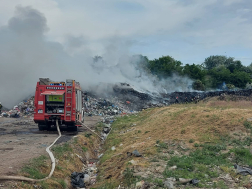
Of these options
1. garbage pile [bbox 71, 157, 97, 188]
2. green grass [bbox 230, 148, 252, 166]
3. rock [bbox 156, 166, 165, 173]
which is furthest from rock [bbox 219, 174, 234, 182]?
garbage pile [bbox 71, 157, 97, 188]

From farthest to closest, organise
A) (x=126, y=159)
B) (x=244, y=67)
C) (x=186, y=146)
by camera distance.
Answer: (x=244, y=67) → (x=186, y=146) → (x=126, y=159)

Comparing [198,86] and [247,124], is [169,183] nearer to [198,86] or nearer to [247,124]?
[247,124]

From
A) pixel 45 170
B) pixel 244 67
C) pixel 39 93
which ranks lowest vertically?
pixel 45 170

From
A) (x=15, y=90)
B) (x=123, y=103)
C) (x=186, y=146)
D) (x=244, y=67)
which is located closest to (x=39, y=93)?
(x=186, y=146)

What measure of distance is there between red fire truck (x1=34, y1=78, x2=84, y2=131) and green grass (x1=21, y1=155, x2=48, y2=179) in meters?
6.67

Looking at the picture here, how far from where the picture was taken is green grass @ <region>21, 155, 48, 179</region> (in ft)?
22.0

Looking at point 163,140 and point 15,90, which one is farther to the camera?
point 15,90

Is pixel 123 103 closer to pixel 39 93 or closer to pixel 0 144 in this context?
pixel 39 93

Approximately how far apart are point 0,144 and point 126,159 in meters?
5.27

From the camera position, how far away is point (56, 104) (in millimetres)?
14961

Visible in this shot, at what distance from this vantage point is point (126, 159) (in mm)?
8492

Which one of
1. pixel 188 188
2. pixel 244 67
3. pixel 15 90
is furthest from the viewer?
pixel 244 67

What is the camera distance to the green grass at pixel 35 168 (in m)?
6.70

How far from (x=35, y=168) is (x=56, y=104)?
→ 807 centimetres
